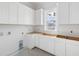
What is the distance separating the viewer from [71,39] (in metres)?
1.92

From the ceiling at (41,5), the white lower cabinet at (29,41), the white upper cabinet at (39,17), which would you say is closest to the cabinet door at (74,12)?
the ceiling at (41,5)

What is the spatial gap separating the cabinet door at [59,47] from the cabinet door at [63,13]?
22.9 inches

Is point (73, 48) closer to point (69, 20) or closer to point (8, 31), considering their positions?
point (69, 20)

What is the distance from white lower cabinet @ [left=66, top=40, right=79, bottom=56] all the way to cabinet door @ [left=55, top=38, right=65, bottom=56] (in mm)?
132

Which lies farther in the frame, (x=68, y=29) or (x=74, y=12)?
(x=68, y=29)

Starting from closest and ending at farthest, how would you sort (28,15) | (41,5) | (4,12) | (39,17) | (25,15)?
(4,12) < (25,15) < (28,15) < (41,5) < (39,17)

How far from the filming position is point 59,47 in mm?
2186

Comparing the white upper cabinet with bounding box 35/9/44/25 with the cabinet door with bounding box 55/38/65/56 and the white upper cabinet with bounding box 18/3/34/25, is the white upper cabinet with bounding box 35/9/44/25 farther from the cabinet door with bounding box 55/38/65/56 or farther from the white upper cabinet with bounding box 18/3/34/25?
the cabinet door with bounding box 55/38/65/56

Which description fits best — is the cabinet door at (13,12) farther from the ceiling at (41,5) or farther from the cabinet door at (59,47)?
the cabinet door at (59,47)

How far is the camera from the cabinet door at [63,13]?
2340mm

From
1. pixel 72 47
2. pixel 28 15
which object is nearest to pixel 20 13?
pixel 28 15

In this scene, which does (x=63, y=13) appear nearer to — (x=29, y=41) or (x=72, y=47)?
(x=72, y=47)

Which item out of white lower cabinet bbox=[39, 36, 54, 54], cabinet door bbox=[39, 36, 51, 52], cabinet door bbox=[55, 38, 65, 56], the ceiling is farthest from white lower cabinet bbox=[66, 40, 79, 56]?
the ceiling

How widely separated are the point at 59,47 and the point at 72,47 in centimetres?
41
